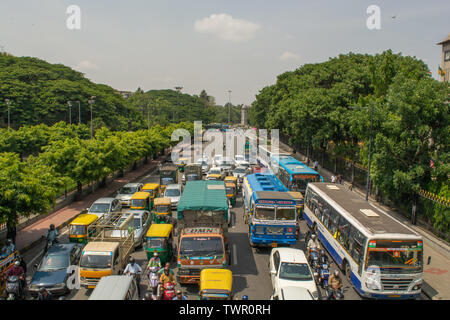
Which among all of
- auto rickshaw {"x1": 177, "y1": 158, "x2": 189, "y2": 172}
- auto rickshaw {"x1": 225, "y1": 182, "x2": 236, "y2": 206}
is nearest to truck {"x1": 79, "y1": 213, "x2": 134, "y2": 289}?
auto rickshaw {"x1": 225, "y1": 182, "x2": 236, "y2": 206}

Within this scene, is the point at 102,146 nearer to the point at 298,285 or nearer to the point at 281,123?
the point at 298,285

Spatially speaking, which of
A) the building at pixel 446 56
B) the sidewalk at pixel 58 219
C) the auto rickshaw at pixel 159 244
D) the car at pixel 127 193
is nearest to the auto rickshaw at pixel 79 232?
the sidewalk at pixel 58 219

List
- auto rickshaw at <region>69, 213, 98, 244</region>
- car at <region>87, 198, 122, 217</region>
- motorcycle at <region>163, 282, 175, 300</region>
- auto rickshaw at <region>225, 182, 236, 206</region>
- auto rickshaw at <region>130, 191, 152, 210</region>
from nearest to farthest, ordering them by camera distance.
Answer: motorcycle at <region>163, 282, 175, 300</region> → auto rickshaw at <region>69, 213, 98, 244</region> → car at <region>87, 198, 122, 217</region> → auto rickshaw at <region>130, 191, 152, 210</region> → auto rickshaw at <region>225, 182, 236, 206</region>

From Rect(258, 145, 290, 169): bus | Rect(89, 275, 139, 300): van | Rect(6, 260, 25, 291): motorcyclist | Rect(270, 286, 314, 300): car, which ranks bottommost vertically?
Rect(6, 260, 25, 291): motorcyclist

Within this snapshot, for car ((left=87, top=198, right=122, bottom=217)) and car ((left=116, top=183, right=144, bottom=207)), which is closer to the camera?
car ((left=87, top=198, right=122, bottom=217))

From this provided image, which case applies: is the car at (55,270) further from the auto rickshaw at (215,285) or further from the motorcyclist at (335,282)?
the motorcyclist at (335,282)

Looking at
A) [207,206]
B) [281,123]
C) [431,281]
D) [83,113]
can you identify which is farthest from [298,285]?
[83,113]

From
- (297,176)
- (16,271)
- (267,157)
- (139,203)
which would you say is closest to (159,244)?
(16,271)

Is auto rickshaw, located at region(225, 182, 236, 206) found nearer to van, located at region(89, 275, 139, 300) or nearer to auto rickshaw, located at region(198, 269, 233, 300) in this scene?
auto rickshaw, located at region(198, 269, 233, 300)
